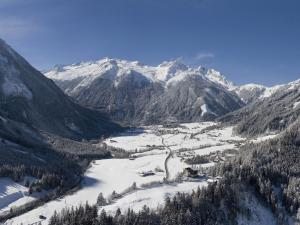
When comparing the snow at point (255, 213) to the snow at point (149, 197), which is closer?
the snow at point (149, 197)

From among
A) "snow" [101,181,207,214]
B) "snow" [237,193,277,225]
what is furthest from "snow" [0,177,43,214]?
"snow" [237,193,277,225]

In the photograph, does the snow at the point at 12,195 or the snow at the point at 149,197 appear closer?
the snow at the point at 149,197

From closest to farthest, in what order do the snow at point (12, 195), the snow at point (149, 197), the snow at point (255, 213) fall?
the snow at point (149, 197) < the snow at point (255, 213) < the snow at point (12, 195)

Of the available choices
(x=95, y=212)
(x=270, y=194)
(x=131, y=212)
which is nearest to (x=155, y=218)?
(x=131, y=212)

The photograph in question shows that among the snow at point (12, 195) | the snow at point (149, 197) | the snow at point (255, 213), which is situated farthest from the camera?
the snow at point (12, 195)

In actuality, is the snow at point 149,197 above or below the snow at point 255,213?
above

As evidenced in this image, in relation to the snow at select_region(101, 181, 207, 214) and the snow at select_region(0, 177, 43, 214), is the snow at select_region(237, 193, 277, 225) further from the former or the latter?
the snow at select_region(0, 177, 43, 214)

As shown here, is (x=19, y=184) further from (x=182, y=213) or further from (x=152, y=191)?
(x=182, y=213)

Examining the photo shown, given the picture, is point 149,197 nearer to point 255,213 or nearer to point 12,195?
point 255,213

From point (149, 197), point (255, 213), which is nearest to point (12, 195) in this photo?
point (149, 197)

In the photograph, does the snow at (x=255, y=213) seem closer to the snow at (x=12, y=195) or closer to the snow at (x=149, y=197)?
the snow at (x=149, y=197)

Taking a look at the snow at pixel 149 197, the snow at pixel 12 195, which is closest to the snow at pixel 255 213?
the snow at pixel 149 197
